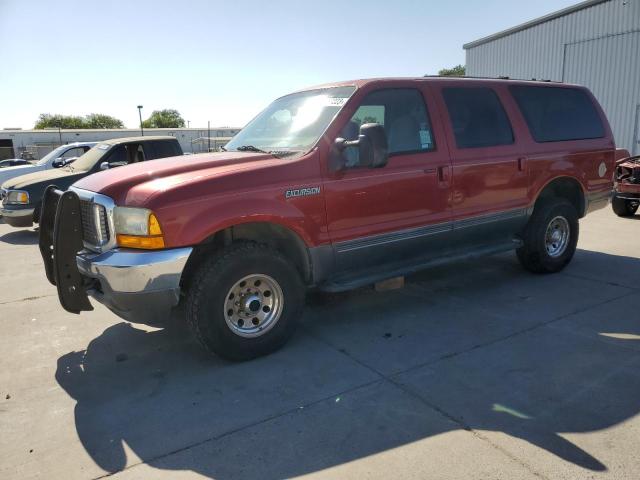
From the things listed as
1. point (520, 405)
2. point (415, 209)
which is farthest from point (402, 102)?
point (520, 405)

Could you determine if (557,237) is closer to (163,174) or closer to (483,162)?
(483,162)

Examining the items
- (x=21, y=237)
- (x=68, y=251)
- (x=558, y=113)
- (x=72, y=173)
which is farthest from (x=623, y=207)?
(x=21, y=237)

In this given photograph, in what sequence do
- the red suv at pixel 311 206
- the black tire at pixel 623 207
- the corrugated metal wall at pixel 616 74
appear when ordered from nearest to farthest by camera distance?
the red suv at pixel 311 206
the black tire at pixel 623 207
the corrugated metal wall at pixel 616 74

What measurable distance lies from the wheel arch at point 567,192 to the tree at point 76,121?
104m

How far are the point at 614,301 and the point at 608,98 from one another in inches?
660

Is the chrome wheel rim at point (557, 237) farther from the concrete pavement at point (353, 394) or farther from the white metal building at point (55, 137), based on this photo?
the white metal building at point (55, 137)

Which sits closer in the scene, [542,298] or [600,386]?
[600,386]

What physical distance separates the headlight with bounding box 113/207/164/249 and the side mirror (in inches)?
56.6

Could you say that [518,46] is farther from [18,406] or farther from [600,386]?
[18,406]

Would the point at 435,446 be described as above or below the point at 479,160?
below

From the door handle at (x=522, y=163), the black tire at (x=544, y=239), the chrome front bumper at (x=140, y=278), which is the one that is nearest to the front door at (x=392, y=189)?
the door handle at (x=522, y=163)

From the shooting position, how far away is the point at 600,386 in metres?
3.31

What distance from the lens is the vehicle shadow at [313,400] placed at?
274cm

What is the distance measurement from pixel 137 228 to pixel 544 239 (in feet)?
14.4
